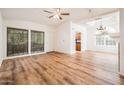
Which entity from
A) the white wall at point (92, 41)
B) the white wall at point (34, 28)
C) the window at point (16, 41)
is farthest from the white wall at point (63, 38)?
the white wall at point (92, 41)

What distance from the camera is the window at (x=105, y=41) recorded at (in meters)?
8.94

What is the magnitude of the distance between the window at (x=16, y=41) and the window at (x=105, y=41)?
21.9 ft

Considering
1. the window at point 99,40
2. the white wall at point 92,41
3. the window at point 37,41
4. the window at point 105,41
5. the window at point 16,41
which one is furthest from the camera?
the white wall at point 92,41

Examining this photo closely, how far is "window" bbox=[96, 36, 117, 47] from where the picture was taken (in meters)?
8.94

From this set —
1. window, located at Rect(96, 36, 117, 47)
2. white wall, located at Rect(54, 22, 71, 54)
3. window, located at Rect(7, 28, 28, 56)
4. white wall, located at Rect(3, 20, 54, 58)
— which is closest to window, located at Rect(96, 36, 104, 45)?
window, located at Rect(96, 36, 117, 47)

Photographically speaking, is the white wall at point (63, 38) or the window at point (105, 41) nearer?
the white wall at point (63, 38)

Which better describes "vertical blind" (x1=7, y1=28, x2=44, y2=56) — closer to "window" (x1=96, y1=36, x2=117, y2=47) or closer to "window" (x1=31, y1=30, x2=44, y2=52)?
"window" (x1=31, y1=30, x2=44, y2=52)

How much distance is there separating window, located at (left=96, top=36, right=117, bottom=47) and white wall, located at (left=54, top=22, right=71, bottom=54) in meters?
3.74

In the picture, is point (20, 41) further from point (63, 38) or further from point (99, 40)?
point (99, 40)

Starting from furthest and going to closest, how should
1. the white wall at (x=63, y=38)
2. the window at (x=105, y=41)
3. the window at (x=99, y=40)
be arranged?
the window at (x=99, y=40), the window at (x=105, y=41), the white wall at (x=63, y=38)

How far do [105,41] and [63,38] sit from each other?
3.89 m

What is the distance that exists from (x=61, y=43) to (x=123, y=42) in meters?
6.10

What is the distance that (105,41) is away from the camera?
961cm

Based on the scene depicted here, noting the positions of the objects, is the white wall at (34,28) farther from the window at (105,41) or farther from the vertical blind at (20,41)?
the window at (105,41)
